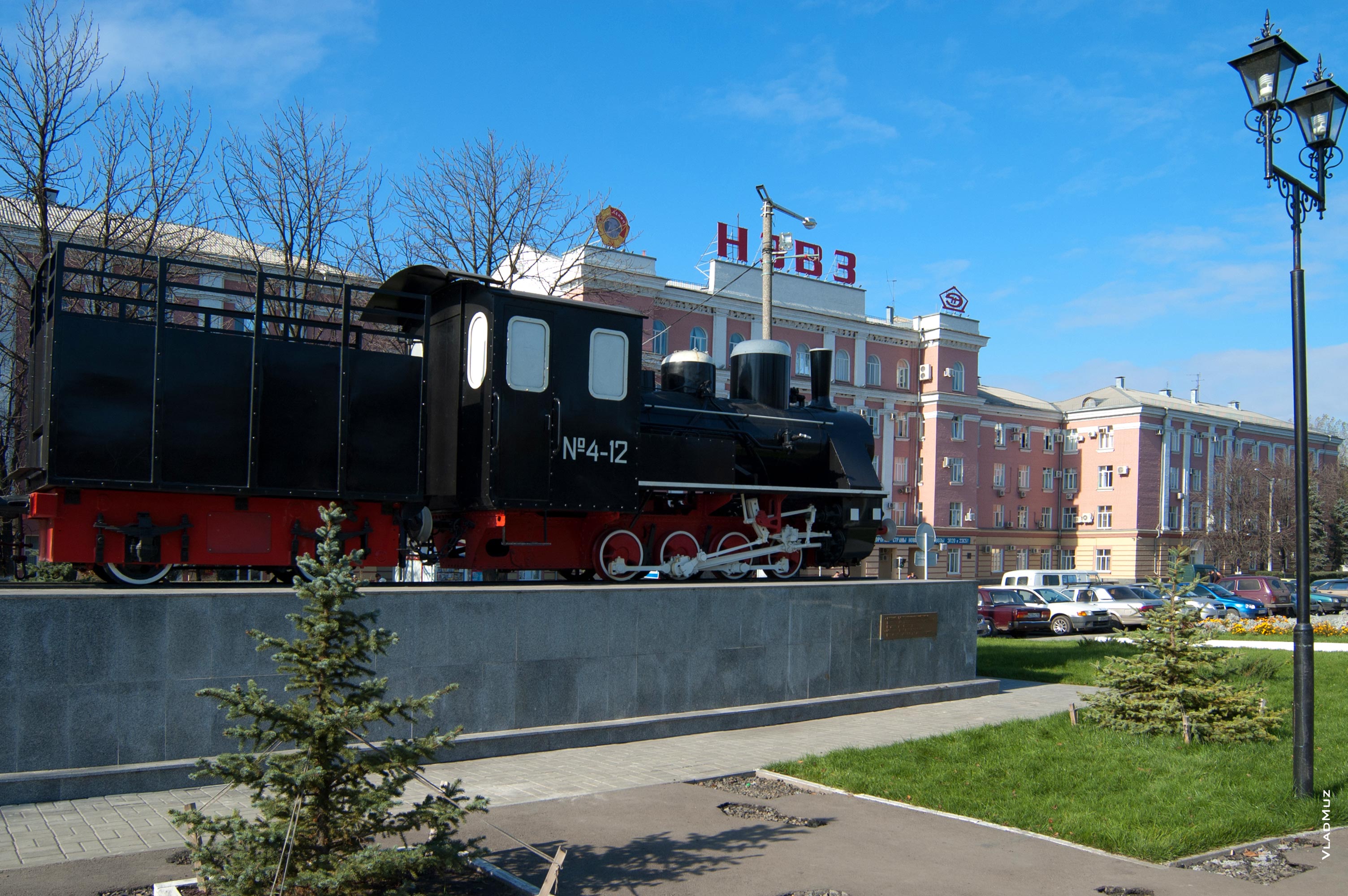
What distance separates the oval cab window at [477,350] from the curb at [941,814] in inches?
196

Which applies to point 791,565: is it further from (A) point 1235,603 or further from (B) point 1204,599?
(A) point 1235,603

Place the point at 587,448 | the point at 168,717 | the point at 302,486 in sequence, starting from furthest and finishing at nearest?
the point at 587,448 < the point at 302,486 < the point at 168,717

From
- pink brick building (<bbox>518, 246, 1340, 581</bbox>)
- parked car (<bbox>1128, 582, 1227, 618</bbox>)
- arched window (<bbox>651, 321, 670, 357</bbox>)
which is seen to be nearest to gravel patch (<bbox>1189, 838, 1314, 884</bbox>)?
parked car (<bbox>1128, 582, 1227, 618</bbox>)

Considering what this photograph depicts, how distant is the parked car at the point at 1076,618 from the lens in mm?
29391

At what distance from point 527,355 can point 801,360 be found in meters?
42.3

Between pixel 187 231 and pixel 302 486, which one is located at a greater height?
pixel 187 231

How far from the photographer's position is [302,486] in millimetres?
9547

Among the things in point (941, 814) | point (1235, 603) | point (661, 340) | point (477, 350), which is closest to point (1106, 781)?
point (941, 814)

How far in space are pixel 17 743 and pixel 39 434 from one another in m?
3.07

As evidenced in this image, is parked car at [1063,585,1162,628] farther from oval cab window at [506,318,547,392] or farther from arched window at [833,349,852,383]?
oval cab window at [506,318,547,392]

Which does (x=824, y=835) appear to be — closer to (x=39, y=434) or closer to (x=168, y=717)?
(x=168, y=717)

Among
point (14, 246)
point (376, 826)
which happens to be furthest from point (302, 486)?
point (14, 246)

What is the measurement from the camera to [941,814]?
7531 millimetres

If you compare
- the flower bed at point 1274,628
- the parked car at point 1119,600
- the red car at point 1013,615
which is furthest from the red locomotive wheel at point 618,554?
the parked car at point 1119,600
